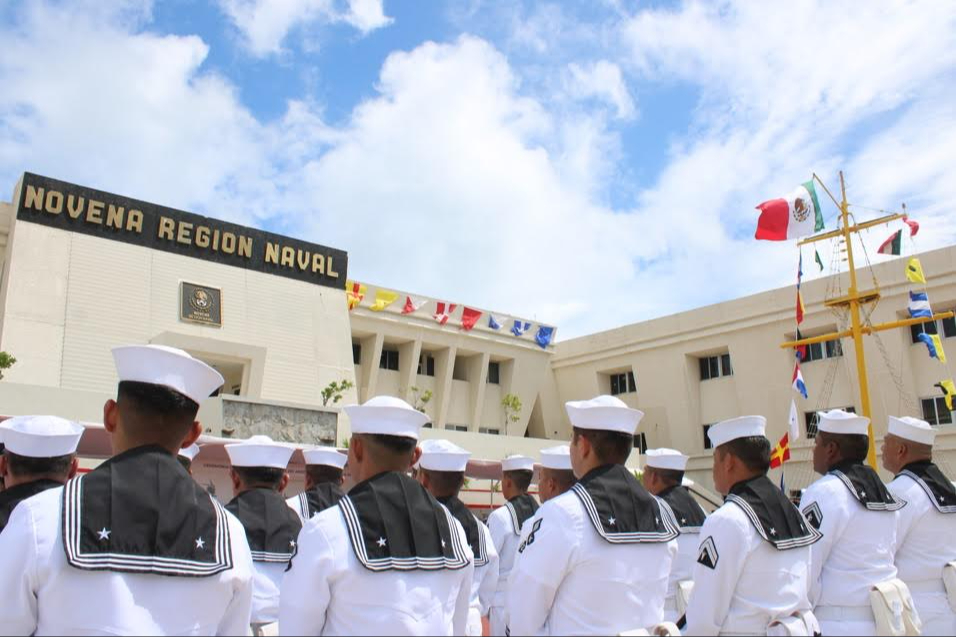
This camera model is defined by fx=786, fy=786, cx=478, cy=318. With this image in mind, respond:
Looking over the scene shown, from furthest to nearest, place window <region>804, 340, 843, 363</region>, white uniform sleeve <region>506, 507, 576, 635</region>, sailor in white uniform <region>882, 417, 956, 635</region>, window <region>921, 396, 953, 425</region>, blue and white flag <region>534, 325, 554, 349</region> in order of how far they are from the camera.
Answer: blue and white flag <region>534, 325, 554, 349</region> → window <region>804, 340, 843, 363</region> → window <region>921, 396, 953, 425</region> → sailor in white uniform <region>882, 417, 956, 635</region> → white uniform sleeve <region>506, 507, 576, 635</region>

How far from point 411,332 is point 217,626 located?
2959 cm

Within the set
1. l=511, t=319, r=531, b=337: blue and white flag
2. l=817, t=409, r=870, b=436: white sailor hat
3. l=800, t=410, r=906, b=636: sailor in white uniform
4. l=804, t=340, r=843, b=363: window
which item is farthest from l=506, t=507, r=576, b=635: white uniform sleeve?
l=511, t=319, r=531, b=337: blue and white flag

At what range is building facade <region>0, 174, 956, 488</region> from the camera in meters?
22.2

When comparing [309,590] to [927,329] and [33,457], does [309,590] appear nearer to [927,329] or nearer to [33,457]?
[33,457]

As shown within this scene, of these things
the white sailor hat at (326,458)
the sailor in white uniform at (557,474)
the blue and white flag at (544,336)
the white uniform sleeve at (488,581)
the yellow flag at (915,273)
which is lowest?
the white uniform sleeve at (488,581)

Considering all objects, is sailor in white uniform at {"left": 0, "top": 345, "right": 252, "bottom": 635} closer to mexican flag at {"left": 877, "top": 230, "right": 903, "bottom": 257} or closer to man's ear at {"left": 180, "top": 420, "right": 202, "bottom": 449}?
man's ear at {"left": 180, "top": 420, "right": 202, "bottom": 449}

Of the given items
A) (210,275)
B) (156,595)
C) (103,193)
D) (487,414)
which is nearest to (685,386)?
(487,414)

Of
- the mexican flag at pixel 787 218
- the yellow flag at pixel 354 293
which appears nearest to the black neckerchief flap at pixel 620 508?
the mexican flag at pixel 787 218

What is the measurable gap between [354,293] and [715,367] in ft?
49.8

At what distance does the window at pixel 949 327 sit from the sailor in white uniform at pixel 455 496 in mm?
25134

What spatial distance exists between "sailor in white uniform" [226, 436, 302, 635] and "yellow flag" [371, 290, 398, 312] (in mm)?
25786

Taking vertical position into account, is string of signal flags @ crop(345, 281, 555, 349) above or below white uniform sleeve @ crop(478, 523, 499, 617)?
above

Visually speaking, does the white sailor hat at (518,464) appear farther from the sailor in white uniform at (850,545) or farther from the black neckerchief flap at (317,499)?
the sailor in white uniform at (850,545)

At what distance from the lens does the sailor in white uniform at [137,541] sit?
6.72ft
